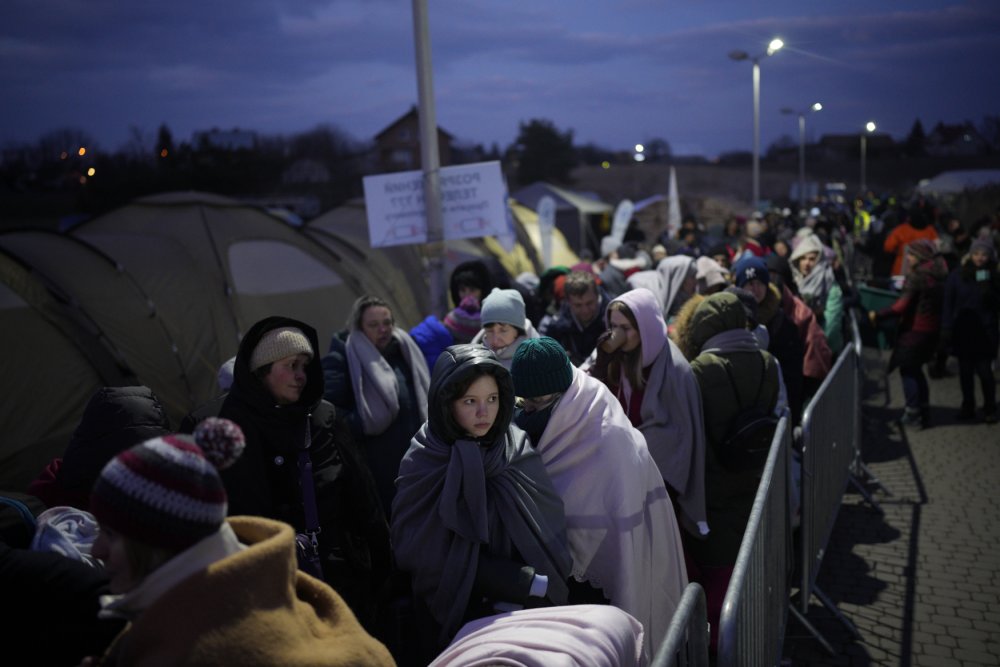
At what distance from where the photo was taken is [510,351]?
521 centimetres

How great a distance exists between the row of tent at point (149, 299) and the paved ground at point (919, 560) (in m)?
5.97

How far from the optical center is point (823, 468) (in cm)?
533

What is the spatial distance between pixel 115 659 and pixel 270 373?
5.66 feet

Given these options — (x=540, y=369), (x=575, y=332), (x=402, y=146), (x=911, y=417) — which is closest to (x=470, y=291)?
(x=575, y=332)

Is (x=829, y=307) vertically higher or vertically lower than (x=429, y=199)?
lower

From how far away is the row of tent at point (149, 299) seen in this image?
22.8ft

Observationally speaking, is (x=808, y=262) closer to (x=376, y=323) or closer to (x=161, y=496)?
(x=376, y=323)

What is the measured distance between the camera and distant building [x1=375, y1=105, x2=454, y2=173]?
2181 inches

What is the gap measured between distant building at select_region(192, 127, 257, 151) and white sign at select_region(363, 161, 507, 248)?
25.3 metres

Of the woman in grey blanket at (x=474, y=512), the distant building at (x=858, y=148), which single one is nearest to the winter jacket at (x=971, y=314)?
the woman in grey blanket at (x=474, y=512)

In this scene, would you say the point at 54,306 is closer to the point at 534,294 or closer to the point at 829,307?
the point at 534,294

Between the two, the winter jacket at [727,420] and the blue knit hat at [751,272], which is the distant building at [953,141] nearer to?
the blue knit hat at [751,272]

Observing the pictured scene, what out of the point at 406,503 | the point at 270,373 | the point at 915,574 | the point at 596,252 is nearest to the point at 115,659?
the point at 406,503

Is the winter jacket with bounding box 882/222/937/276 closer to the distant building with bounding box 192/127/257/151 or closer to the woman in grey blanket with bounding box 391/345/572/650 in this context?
the woman in grey blanket with bounding box 391/345/572/650
